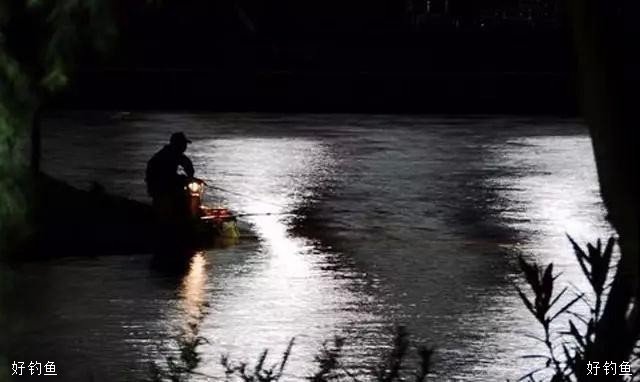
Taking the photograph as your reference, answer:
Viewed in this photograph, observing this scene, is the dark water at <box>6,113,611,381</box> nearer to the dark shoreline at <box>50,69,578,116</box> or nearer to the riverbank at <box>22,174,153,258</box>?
the riverbank at <box>22,174,153,258</box>

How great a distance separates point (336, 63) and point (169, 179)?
24320mm

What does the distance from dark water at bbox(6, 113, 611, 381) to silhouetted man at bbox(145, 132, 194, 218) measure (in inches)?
24.5

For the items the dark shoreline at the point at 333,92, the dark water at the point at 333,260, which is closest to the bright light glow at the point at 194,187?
the dark water at the point at 333,260

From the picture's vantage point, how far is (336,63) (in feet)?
133

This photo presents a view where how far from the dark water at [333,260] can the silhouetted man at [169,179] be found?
0.62 m

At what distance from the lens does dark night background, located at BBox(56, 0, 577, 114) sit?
37.8 meters

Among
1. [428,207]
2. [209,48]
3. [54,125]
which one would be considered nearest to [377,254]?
[428,207]

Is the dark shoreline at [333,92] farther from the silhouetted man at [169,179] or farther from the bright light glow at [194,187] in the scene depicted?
the bright light glow at [194,187]

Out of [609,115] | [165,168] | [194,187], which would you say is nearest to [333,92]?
[165,168]

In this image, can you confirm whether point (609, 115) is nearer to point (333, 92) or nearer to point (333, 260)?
point (333, 260)

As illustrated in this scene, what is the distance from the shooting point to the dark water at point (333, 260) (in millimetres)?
11719

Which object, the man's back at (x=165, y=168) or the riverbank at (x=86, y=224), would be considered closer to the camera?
the riverbank at (x=86, y=224)

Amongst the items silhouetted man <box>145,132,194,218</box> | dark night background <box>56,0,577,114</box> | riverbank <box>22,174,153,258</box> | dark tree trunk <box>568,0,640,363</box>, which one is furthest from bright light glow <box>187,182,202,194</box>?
dark night background <box>56,0,577,114</box>

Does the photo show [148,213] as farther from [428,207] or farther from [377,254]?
[428,207]
